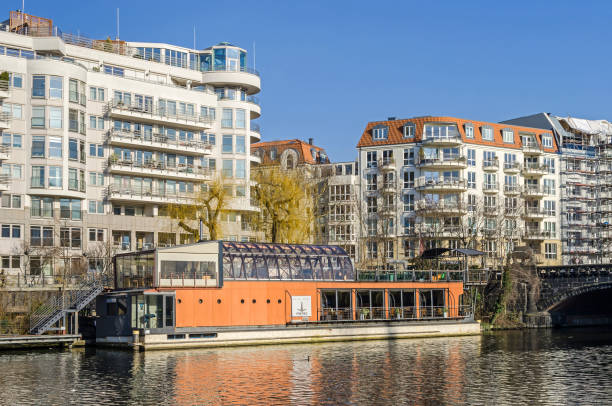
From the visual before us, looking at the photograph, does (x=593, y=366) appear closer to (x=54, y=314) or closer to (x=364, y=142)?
(x=54, y=314)

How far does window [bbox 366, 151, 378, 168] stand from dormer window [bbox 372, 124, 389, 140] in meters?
2.48

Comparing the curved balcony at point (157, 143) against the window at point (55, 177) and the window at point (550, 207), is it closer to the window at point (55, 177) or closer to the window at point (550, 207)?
the window at point (55, 177)

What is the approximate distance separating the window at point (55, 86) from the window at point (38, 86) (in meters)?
0.80

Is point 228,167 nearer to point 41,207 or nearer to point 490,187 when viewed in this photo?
point 41,207

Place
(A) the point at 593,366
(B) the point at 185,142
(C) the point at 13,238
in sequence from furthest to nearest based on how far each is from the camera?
(B) the point at 185,142
(C) the point at 13,238
(A) the point at 593,366

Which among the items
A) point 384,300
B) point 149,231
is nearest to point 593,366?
point 384,300

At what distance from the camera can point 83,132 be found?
301 ft

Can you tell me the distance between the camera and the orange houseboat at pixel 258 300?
63188mm

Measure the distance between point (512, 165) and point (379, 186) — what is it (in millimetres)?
20797

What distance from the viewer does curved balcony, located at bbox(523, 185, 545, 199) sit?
418ft

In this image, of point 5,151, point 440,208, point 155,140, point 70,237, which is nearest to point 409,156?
point 440,208

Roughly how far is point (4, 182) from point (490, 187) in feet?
230

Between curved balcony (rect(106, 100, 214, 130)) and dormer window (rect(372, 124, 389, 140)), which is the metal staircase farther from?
dormer window (rect(372, 124, 389, 140))

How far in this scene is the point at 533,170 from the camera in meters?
128
